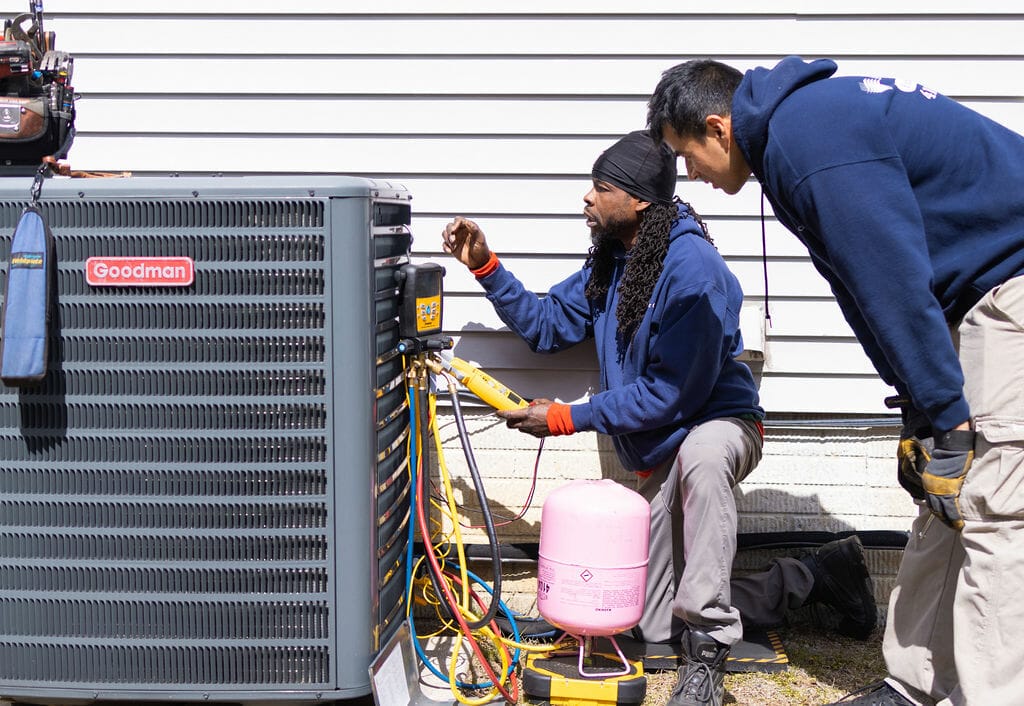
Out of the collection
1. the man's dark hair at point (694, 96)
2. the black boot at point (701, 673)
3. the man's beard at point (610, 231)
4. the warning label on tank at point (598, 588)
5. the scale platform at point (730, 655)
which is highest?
the man's dark hair at point (694, 96)

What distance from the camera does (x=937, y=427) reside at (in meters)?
2.43

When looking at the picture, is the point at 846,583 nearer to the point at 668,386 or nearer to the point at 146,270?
the point at 668,386

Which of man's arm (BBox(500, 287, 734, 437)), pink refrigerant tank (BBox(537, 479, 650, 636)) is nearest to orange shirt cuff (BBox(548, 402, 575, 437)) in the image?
man's arm (BBox(500, 287, 734, 437))

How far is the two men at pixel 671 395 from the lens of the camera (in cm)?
318

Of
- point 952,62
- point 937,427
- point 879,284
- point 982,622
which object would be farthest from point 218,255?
point 952,62

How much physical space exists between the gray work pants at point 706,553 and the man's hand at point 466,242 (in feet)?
2.96

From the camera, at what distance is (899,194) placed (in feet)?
7.63

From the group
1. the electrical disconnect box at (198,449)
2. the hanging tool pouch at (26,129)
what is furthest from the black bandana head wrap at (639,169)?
the hanging tool pouch at (26,129)

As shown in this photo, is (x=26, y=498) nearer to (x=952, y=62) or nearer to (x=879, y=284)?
(x=879, y=284)

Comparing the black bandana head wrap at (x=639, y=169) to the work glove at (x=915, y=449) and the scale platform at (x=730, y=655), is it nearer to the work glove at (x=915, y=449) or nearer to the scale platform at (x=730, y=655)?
the work glove at (x=915, y=449)

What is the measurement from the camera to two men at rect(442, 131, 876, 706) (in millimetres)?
3178

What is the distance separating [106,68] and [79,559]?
6.04 ft

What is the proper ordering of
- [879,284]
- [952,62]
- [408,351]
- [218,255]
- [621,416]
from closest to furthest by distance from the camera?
[879,284] < [218,255] < [408,351] < [621,416] < [952,62]

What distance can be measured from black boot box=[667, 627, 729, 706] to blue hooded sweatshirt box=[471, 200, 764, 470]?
581mm
